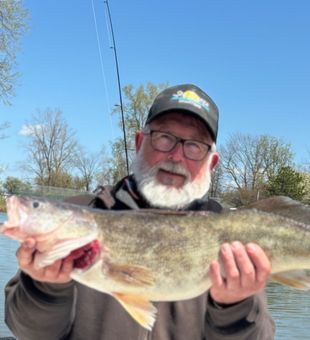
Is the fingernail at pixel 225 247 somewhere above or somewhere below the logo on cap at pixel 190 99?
below

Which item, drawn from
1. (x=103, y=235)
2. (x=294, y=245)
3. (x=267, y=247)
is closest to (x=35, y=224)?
(x=103, y=235)

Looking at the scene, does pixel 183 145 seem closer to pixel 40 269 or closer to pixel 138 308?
pixel 138 308

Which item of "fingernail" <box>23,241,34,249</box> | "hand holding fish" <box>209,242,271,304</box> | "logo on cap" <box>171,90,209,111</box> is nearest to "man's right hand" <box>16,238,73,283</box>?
"fingernail" <box>23,241,34,249</box>

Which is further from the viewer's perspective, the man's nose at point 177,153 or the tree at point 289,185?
the tree at point 289,185

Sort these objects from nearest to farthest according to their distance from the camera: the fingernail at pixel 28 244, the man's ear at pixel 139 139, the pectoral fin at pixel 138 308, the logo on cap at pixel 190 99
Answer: the fingernail at pixel 28 244, the pectoral fin at pixel 138 308, the logo on cap at pixel 190 99, the man's ear at pixel 139 139

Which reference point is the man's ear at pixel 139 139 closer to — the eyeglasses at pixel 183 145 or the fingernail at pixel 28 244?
the eyeglasses at pixel 183 145

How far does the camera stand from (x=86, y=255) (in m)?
3.11

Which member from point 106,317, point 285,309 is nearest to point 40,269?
point 106,317

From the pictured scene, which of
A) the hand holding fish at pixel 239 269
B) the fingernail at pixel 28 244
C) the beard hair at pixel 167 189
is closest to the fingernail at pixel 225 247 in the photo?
the hand holding fish at pixel 239 269

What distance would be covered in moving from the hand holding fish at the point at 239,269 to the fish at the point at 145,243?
63 mm

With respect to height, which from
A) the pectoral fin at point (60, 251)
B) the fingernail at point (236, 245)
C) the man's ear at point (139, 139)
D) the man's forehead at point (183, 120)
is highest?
the man's forehead at point (183, 120)

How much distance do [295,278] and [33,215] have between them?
171cm

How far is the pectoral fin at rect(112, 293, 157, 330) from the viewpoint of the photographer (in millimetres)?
3125

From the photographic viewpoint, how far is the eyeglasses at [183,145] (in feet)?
13.3
